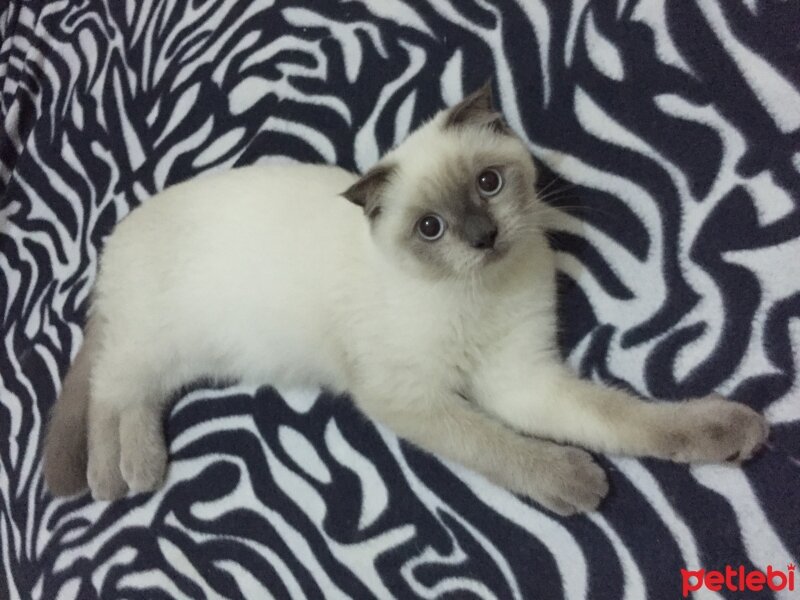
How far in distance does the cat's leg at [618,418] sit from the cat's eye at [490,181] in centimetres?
30

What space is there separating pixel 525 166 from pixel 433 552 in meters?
0.67

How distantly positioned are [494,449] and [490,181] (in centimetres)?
43

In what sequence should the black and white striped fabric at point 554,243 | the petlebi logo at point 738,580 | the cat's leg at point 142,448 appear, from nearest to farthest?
the petlebi logo at point 738,580
the black and white striped fabric at point 554,243
the cat's leg at point 142,448

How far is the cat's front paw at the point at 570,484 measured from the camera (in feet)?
3.29

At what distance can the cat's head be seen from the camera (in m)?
0.98

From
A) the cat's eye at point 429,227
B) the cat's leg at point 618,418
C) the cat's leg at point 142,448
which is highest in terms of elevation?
the cat's eye at point 429,227

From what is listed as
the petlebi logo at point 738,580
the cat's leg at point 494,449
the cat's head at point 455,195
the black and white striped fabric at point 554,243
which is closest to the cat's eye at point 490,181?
the cat's head at point 455,195

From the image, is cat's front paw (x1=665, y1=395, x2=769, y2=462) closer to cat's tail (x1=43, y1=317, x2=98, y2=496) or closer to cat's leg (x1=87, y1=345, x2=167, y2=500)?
cat's leg (x1=87, y1=345, x2=167, y2=500)

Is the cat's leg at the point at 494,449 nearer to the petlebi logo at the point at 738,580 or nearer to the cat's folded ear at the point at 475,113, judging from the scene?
the petlebi logo at the point at 738,580

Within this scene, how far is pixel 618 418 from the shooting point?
100 cm

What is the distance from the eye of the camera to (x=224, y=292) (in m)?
1.20

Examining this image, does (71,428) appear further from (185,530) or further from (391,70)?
(391,70)

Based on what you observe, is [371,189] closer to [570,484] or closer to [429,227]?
[429,227]

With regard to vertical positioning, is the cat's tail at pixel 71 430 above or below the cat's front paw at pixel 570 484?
below
